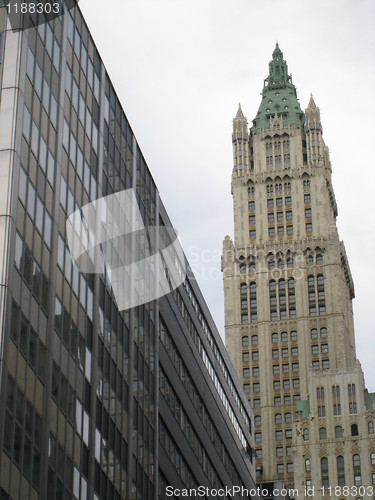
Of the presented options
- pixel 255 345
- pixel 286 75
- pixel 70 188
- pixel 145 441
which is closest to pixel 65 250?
pixel 70 188

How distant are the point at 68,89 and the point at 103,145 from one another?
6.31 meters

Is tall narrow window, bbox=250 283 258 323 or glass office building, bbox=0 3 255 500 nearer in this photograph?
glass office building, bbox=0 3 255 500

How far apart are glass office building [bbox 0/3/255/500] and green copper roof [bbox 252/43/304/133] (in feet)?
371

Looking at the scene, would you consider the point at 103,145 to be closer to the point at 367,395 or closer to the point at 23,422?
the point at 23,422

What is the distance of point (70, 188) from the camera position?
50281mm

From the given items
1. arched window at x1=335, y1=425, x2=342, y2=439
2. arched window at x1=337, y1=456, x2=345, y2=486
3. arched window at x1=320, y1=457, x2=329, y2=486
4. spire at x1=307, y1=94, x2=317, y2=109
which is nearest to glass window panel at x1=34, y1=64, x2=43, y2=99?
arched window at x1=337, y1=456, x2=345, y2=486

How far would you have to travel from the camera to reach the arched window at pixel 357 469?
131750 millimetres

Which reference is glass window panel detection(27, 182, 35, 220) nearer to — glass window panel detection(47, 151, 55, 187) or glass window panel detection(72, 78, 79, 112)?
glass window panel detection(47, 151, 55, 187)

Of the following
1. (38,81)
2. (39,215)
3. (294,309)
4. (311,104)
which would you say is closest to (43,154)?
(39,215)

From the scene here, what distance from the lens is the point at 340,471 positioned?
133 meters

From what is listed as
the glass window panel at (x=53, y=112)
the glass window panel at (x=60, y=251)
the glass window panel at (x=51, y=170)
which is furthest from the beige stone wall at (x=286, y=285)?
the glass window panel at (x=51, y=170)

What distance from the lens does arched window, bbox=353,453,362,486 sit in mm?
131750

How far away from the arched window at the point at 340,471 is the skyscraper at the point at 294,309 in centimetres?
13

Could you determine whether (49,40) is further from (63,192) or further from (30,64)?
(63,192)
